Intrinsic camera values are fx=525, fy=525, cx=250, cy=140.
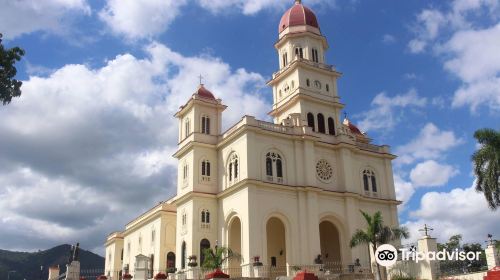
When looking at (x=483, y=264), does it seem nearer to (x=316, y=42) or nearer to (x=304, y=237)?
(x=304, y=237)

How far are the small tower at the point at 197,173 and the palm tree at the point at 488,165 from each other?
1954cm

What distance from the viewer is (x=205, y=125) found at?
43.4 m

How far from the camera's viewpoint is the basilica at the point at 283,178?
3716cm

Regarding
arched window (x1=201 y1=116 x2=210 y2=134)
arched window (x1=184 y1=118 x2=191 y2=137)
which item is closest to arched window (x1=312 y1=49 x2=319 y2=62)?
arched window (x1=201 y1=116 x2=210 y2=134)

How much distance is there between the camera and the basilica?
37156 mm

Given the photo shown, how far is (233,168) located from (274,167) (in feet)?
10.3

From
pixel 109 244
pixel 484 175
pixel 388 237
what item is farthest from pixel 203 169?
pixel 109 244

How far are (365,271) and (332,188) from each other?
7.16 meters

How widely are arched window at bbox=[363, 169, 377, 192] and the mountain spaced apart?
7344 centimetres

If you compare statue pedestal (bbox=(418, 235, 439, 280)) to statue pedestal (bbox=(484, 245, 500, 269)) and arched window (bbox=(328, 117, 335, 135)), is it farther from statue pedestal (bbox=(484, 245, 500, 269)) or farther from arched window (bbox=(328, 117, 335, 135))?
arched window (bbox=(328, 117, 335, 135))

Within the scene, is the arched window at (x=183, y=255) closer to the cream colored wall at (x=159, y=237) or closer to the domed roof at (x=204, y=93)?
the cream colored wall at (x=159, y=237)

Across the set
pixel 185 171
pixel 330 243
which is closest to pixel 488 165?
pixel 330 243

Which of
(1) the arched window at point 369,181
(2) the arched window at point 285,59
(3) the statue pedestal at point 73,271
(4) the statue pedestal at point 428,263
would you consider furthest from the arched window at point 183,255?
(4) the statue pedestal at point 428,263

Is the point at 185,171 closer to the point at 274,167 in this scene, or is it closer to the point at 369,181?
the point at 274,167
